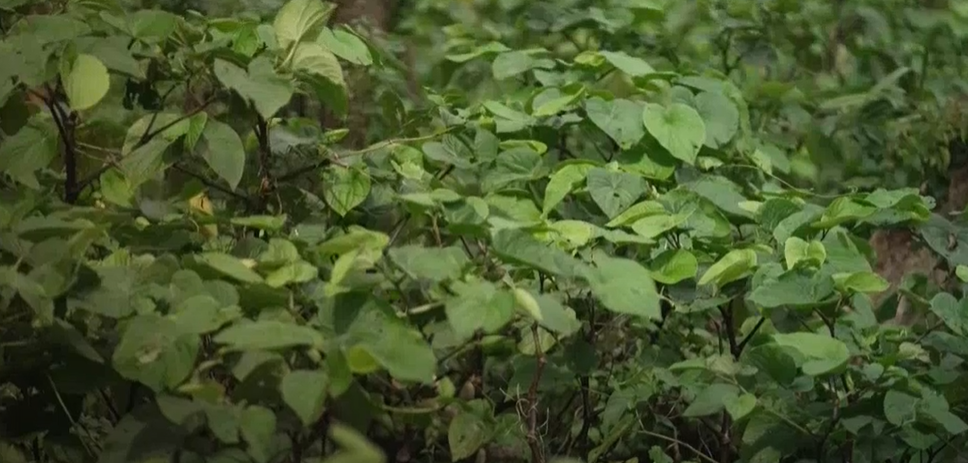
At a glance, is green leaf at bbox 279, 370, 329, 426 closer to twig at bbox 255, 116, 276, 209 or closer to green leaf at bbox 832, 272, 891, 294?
twig at bbox 255, 116, 276, 209

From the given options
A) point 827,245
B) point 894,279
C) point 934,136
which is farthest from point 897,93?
point 827,245

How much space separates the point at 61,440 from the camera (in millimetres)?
1079

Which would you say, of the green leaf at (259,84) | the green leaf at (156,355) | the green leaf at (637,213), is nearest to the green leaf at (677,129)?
the green leaf at (637,213)

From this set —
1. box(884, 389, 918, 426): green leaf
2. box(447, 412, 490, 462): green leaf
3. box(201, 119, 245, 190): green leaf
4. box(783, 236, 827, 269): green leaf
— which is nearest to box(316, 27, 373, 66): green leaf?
box(201, 119, 245, 190): green leaf

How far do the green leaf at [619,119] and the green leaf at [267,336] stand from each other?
857 mm

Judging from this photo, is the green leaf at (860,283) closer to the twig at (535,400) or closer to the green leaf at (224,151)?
the twig at (535,400)

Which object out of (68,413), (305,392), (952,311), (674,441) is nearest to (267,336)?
(305,392)

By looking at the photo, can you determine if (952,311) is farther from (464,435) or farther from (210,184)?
(210,184)

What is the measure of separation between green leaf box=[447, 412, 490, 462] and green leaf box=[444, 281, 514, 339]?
0.19m

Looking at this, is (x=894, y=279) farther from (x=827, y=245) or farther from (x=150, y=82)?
(x=150, y=82)

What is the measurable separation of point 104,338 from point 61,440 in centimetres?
13

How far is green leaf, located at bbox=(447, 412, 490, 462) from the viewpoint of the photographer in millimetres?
1189

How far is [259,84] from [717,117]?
0.90 m

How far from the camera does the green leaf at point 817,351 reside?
121cm
